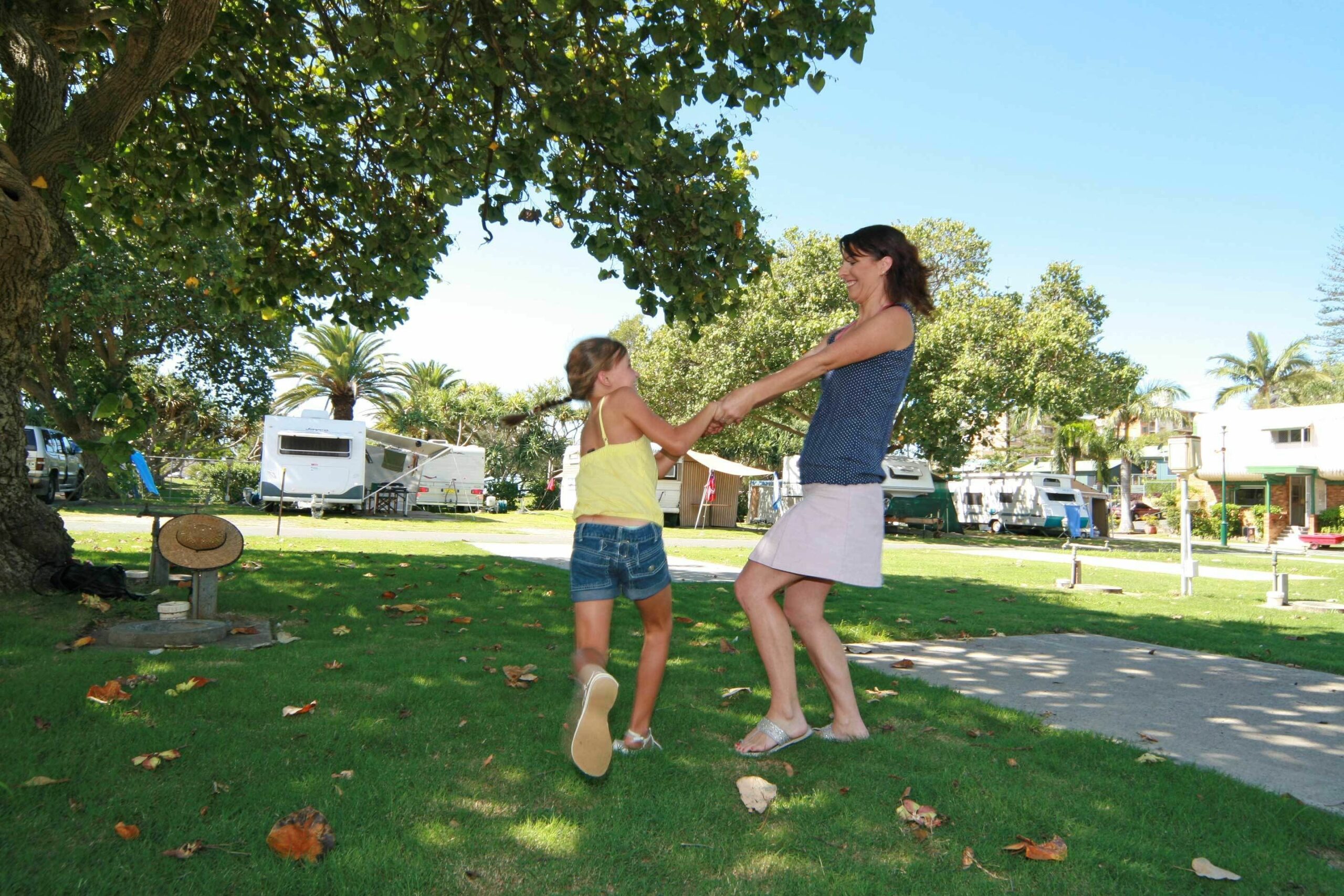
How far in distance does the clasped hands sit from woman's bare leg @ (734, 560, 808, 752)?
0.57 metres

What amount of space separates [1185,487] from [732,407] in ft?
30.4

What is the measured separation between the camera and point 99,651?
438 centimetres

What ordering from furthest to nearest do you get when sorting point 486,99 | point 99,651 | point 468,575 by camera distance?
1. point 468,575
2. point 486,99
3. point 99,651

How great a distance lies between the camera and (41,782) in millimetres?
2545

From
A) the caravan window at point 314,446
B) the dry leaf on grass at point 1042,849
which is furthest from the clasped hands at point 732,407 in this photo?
the caravan window at point 314,446

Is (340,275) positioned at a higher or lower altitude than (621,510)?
higher

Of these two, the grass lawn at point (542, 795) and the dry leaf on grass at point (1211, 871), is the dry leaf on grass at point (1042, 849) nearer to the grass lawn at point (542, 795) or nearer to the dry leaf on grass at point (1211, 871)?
the grass lawn at point (542, 795)

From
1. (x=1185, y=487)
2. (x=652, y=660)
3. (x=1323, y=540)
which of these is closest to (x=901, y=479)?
(x=1323, y=540)

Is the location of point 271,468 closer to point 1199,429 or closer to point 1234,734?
point 1234,734

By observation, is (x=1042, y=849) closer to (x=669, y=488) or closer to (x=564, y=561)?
(x=564, y=561)

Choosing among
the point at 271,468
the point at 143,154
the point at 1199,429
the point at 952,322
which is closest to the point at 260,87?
the point at 143,154

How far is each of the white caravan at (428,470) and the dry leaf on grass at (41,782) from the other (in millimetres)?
22988

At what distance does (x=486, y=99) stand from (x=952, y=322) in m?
22.5

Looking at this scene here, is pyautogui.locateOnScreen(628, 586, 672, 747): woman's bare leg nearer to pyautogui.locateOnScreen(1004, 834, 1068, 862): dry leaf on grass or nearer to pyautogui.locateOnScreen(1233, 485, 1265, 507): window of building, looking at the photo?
pyautogui.locateOnScreen(1004, 834, 1068, 862): dry leaf on grass
